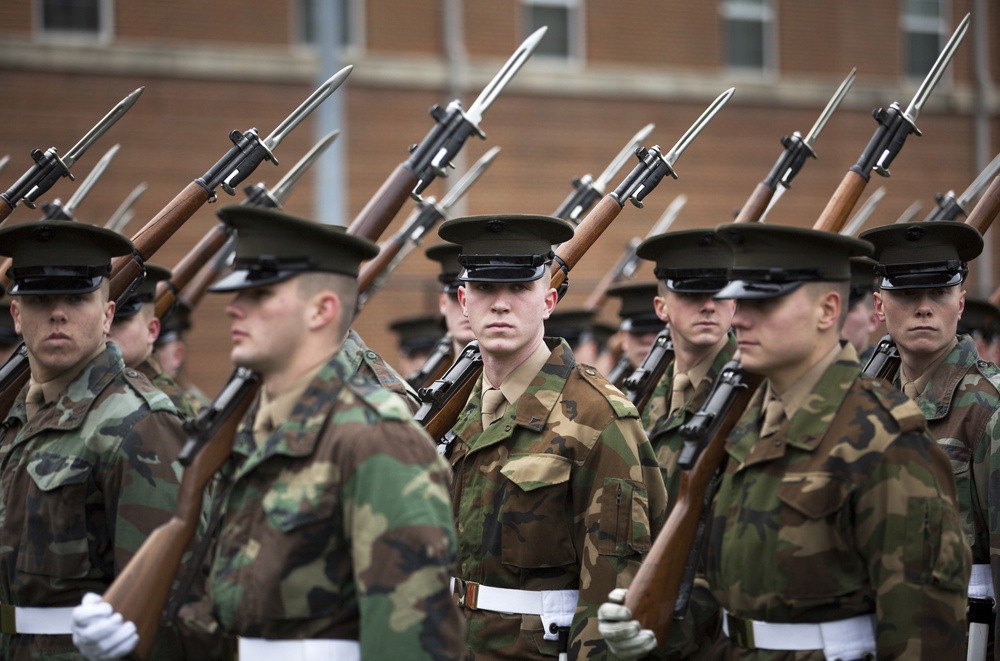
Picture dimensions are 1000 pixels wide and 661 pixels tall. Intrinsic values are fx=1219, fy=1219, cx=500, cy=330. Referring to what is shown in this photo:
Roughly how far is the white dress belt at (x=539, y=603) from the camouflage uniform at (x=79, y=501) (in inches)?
42.8

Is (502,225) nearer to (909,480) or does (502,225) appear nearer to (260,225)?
(260,225)

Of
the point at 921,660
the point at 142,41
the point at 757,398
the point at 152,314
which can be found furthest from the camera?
the point at 142,41

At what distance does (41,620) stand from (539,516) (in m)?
1.67

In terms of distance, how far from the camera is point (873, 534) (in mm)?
3217

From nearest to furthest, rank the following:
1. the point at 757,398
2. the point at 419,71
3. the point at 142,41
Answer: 1. the point at 757,398
2. the point at 142,41
3. the point at 419,71

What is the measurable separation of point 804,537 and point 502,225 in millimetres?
1787

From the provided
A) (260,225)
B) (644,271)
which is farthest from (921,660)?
(644,271)

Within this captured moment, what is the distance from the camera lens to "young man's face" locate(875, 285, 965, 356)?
190 inches

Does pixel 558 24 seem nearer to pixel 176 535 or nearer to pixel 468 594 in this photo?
pixel 468 594

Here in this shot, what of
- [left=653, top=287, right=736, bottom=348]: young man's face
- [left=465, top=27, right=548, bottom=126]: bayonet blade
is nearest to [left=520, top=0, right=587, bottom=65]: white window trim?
[left=465, top=27, right=548, bottom=126]: bayonet blade

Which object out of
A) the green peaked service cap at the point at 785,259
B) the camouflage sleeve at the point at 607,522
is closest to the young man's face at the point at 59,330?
the camouflage sleeve at the point at 607,522

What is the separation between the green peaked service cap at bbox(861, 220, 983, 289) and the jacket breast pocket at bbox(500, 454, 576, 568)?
1.63 m

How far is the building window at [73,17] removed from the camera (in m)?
13.3

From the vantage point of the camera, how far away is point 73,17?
13.3m
